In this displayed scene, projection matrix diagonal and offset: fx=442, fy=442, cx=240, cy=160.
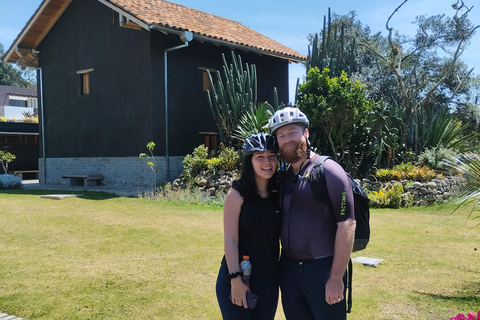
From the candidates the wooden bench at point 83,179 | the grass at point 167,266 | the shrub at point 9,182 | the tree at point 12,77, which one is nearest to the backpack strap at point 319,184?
the grass at point 167,266

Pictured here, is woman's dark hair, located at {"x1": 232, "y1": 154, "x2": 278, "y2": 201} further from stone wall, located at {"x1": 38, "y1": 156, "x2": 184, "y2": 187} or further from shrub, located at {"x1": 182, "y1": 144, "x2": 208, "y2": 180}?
stone wall, located at {"x1": 38, "y1": 156, "x2": 184, "y2": 187}

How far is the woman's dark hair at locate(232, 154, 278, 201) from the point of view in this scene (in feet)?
9.25

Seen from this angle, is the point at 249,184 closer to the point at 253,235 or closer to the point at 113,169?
the point at 253,235

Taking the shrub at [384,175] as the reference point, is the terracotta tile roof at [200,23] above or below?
above

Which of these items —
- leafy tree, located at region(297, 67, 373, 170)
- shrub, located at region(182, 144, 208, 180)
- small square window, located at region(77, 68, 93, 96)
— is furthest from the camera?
small square window, located at region(77, 68, 93, 96)

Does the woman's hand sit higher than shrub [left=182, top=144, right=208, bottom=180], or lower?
lower

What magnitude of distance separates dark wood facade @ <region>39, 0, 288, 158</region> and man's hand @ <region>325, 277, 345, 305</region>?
46.8ft

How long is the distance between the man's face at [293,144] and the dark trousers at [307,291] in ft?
2.19

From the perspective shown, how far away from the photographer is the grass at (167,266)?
179 inches

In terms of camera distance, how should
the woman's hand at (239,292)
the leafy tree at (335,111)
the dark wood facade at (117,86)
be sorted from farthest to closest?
the dark wood facade at (117,86) → the leafy tree at (335,111) → the woman's hand at (239,292)

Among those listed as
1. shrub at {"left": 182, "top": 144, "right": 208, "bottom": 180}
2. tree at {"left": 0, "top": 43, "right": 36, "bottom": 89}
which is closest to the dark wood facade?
shrub at {"left": 182, "top": 144, "right": 208, "bottom": 180}

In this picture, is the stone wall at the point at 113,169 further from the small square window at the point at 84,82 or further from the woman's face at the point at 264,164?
the woman's face at the point at 264,164

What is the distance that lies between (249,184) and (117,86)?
618 inches

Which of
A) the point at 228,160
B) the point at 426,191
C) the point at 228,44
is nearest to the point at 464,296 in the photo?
the point at 426,191
